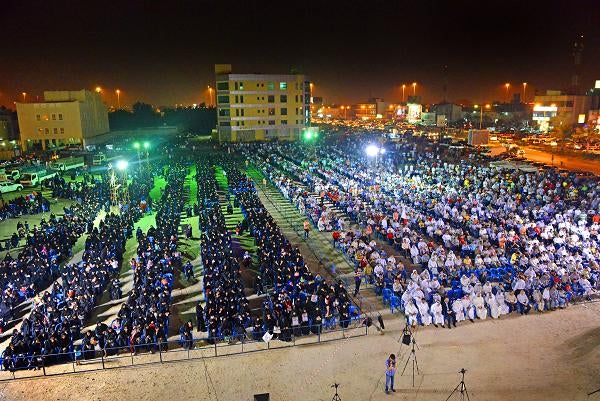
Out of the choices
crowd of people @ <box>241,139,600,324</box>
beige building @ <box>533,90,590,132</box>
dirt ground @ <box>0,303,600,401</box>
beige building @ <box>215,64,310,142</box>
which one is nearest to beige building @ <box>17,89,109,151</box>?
beige building @ <box>215,64,310,142</box>

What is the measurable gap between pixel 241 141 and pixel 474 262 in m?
50.9

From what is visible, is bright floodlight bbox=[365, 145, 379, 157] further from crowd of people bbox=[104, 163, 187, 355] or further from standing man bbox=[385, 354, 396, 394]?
standing man bbox=[385, 354, 396, 394]

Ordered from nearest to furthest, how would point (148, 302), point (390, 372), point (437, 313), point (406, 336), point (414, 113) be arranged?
point (390, 372) < point (406, 336) < point (437, 313) < point (148, 302) < point (414, 113)

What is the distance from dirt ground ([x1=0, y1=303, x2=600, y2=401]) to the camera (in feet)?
32.1

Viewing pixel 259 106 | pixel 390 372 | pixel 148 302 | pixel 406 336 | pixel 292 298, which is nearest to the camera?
pixel 390 372

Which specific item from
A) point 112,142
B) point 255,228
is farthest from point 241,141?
point 255,228

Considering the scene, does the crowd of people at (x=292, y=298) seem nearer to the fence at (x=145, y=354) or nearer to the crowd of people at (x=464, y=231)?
the fence at (x=145, y=354)

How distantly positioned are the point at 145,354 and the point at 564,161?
1743 inches

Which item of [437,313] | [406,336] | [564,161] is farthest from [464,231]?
[564,161]

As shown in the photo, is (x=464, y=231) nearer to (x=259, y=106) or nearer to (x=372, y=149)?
(x=372, y=149)

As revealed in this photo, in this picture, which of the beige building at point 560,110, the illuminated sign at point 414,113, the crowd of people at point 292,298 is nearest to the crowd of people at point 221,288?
the crowd of people at point 292,298

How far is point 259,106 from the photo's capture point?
65375 mm

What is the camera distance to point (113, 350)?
1155cm

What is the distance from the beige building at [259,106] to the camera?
6406cm
